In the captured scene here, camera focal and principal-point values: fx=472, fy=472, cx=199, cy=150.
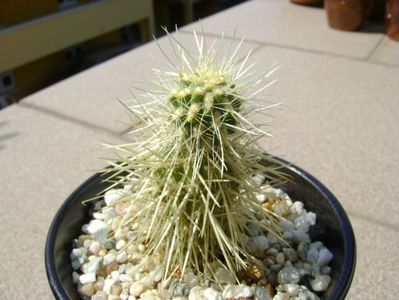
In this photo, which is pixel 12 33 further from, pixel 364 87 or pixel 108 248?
pixel 108 248

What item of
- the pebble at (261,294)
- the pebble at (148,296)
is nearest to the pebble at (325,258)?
the pebble at (261,294)

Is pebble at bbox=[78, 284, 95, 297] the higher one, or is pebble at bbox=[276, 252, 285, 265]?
pebble at bbox=[276, 252, 285, 265]

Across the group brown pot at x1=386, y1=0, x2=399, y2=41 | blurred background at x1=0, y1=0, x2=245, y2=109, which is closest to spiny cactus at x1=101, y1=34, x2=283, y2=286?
brown pot at x1=386, y1=0, x2=399, y2=41

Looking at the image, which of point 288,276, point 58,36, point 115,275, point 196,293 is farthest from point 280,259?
point 58,36

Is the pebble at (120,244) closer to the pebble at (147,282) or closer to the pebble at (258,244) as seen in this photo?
the pebble at (147,282)

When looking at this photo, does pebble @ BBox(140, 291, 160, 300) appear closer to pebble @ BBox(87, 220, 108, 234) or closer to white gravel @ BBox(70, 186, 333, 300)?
white gravel @ BBox(70, 186, 333, 300)

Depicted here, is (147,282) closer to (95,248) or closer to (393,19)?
(95,248)
